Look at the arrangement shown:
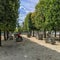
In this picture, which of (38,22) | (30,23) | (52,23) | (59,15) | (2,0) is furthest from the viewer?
(30,23)

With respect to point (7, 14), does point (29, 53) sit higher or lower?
lower

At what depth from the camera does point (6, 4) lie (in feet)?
92.6

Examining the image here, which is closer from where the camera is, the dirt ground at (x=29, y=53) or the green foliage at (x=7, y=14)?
the dirt ground at (x=29, y=53)

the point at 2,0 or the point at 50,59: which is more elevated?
the point at 2,0

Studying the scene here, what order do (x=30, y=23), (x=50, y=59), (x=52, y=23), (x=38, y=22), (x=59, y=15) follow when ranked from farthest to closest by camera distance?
(x=30, y=23)
(x=38, y=22)
(x=52, y=23)
(x=59, y=15)
(x=50, y=59)

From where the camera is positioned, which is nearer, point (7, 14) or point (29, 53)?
point (29, 53)

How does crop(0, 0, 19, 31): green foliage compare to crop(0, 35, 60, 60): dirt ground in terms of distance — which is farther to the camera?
crop(0, 0, 19, 31): green foliage

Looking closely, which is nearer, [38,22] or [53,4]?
[53,4]

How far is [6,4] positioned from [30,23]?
150 ft

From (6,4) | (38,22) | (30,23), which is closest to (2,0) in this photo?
(6,4)

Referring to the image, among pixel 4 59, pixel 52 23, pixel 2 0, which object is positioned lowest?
pixel 4 59

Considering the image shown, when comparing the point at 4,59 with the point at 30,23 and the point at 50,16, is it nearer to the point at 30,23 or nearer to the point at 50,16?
the point at 50,16

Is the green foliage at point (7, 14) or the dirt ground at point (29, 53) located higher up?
the green foliage at point (7, 14)

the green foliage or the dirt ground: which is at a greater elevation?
the green foliage
